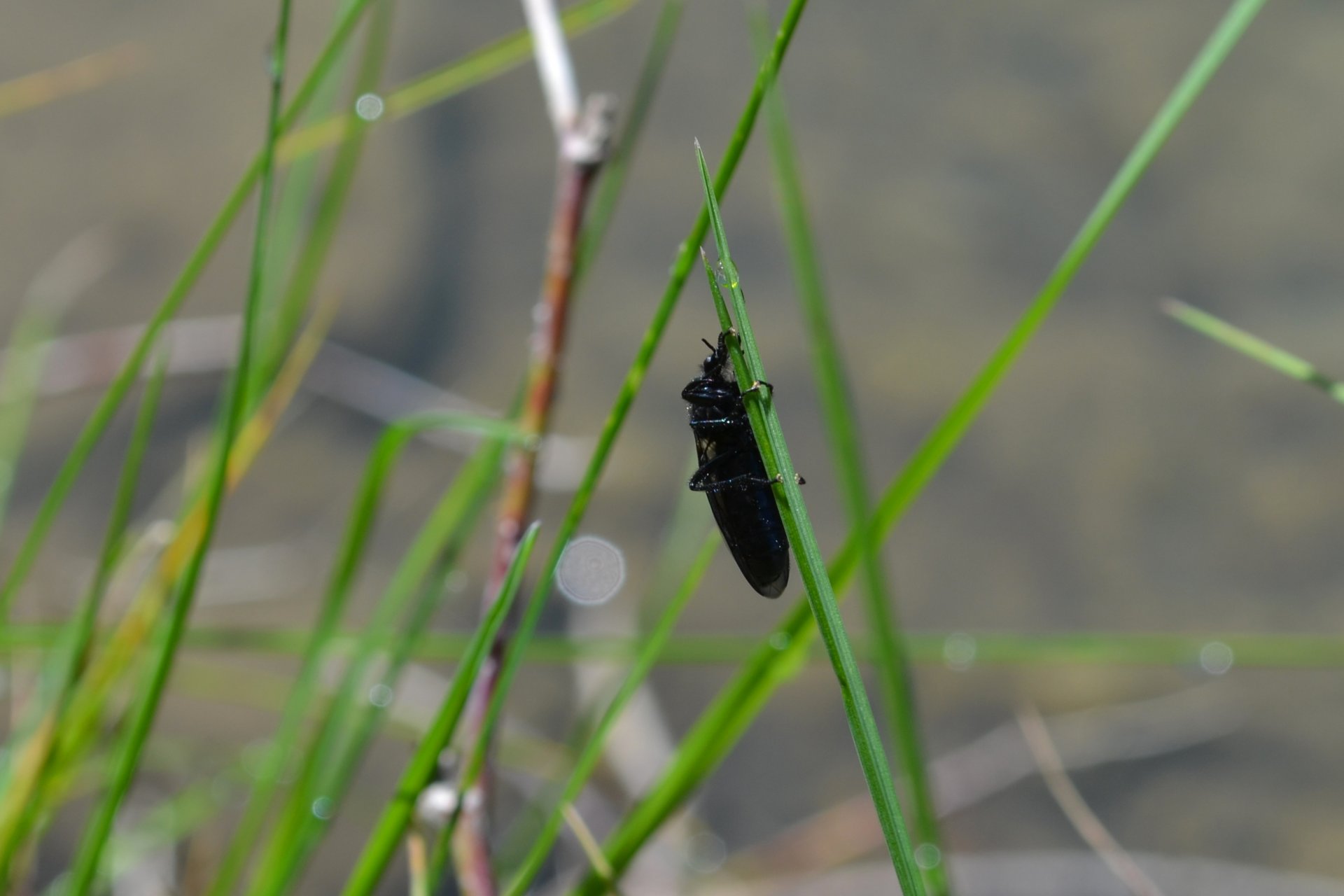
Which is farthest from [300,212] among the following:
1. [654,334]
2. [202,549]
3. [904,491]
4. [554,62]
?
[904,491]

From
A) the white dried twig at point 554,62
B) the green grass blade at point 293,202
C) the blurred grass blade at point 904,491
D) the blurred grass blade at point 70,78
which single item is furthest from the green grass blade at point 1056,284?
the blurred grass blade at point 70,78

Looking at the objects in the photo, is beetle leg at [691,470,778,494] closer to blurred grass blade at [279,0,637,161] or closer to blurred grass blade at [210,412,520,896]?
blurred grass blade at [210,412,520,896]

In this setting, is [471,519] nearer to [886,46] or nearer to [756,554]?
[756,554]

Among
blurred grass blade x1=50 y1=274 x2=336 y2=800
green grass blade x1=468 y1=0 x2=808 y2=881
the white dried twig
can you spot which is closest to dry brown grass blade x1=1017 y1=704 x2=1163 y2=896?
green grass blade x1=468 y1=0 x2=808 y2=881

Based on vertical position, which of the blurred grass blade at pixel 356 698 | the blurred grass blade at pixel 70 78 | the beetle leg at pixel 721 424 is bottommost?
the blurred grass blade at pixel 356 698

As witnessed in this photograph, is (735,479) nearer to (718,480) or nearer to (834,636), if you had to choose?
(718,480)

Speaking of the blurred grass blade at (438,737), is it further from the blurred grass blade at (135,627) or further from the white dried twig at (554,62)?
the white dried twig at (554,62)

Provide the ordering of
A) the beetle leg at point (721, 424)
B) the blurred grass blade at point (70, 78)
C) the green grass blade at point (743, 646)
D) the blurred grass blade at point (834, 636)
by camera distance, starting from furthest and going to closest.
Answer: the blurred grass blade at point (70, 78) < the green grass blade at point (743, 646) < the beetle leg at point (721, 424) < the blurred grass blade at point (834, 636)
